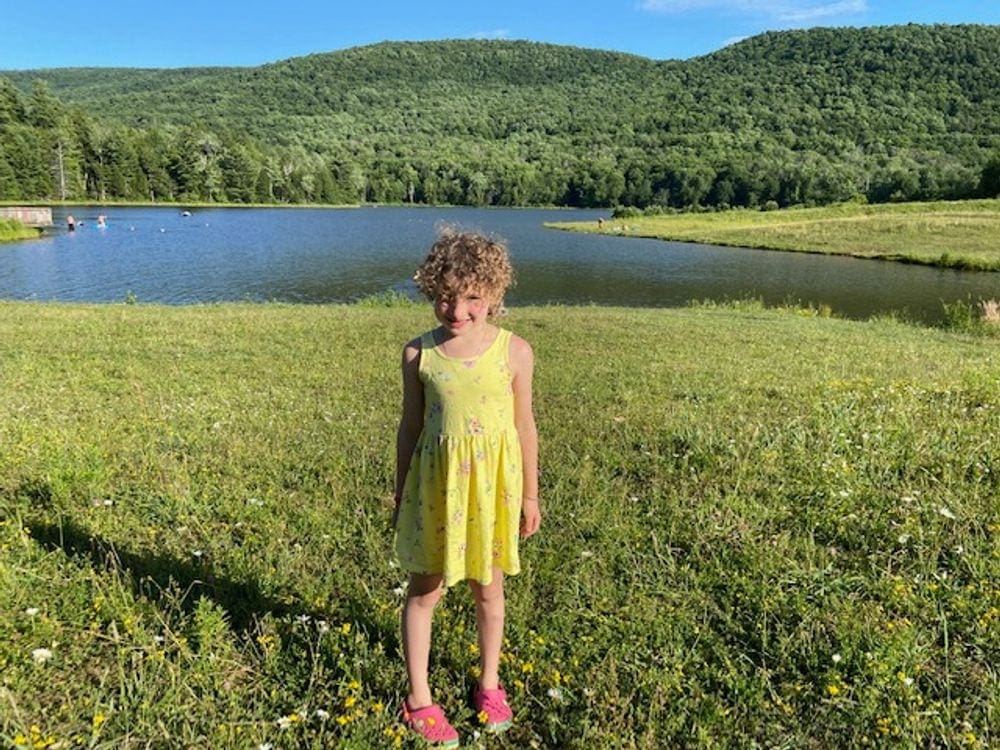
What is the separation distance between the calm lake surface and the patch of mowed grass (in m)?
18.7

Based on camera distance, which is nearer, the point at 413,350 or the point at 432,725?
the point at 413,350

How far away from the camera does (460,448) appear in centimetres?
272

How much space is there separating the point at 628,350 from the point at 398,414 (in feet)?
19.1

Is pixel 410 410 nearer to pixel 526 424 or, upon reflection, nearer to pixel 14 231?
pixel 526 424

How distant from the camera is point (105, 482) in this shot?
5176 mm

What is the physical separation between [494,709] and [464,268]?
6.47 ft

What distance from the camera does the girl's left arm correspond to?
2773 mm

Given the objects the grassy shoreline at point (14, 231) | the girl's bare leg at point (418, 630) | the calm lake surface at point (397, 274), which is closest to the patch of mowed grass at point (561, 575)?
the girl's bare leg at point (418, 630)

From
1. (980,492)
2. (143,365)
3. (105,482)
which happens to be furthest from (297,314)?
(980,492)

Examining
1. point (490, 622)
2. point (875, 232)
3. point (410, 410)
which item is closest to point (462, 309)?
point (410, 410)

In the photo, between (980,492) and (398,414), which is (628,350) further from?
(980,492)

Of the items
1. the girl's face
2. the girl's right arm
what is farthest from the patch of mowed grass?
the girl's face

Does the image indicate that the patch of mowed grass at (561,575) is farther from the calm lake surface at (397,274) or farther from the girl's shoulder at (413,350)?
the calm lake surface at (397,274)

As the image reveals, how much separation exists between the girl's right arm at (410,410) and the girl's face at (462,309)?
0.52 feet
